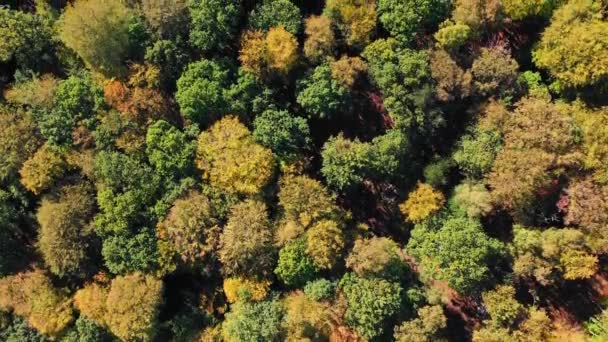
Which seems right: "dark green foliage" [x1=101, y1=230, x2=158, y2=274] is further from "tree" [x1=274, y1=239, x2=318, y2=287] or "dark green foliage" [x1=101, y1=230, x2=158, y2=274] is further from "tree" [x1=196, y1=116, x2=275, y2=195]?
"tree" [x1=274, y1=239, x2=318, y2=287]

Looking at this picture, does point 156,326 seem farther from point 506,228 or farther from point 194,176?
point 506,228

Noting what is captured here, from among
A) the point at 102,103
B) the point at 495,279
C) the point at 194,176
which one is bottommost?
the point at 495,279

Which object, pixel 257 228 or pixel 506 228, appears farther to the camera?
pixel 506 228

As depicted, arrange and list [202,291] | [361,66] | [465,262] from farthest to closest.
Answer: [202,291] → [361,66] → [465,262]

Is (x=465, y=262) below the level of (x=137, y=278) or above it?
above

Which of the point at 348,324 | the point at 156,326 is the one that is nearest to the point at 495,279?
the point at 348,324

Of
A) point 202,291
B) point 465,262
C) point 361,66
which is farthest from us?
point 202,291

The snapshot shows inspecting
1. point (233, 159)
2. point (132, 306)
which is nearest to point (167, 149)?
point (233, 159)

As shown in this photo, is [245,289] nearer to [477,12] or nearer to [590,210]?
[590,210]
